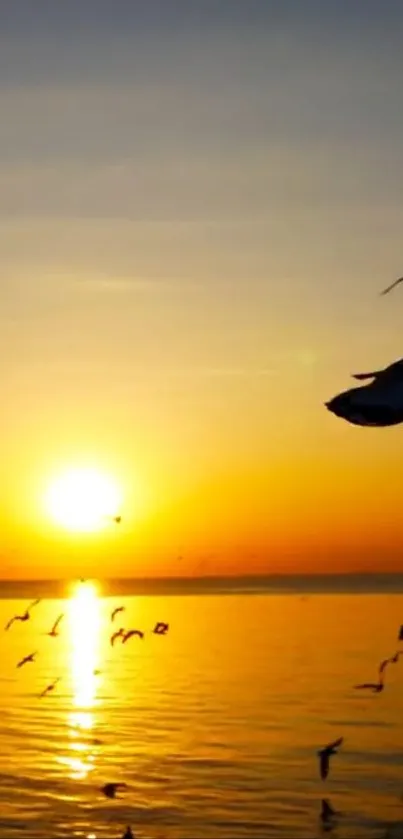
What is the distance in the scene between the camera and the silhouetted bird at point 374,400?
279 inches

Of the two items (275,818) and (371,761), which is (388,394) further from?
(371,761)

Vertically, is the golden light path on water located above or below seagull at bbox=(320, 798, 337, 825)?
above

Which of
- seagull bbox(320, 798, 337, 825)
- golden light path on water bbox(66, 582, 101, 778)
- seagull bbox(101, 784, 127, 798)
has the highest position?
golden light path on water bbox(66, 582, 101, 778)

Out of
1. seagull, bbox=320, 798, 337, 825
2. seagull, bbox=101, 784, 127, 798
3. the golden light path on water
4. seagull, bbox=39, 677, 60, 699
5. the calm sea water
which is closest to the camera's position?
seagull, bbox=320, 798, 337, 825

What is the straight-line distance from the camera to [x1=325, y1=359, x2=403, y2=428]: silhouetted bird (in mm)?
7078

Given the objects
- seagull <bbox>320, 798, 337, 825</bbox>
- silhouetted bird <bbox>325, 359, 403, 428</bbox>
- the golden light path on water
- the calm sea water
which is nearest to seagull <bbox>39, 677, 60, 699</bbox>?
the calm sea water

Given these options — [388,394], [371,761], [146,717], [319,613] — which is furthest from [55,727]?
[319,613]

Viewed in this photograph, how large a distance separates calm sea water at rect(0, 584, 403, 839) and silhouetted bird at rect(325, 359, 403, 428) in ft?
65.7

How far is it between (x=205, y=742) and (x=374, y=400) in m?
33.3

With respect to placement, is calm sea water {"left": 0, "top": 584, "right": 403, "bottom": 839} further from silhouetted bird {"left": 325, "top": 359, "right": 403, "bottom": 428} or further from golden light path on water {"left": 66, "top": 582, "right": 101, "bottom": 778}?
silhouetted bird {"left": 325, "top": 359, "right": 403, "bottom": 428}

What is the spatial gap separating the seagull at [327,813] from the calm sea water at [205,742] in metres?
0.20

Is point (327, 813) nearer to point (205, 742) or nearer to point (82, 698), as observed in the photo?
point (205, 742)

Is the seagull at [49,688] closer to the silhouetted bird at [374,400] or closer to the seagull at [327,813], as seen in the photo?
the seagull at [327,813]

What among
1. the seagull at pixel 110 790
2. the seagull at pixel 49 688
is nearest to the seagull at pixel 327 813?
the seagull at pixel 110 790
